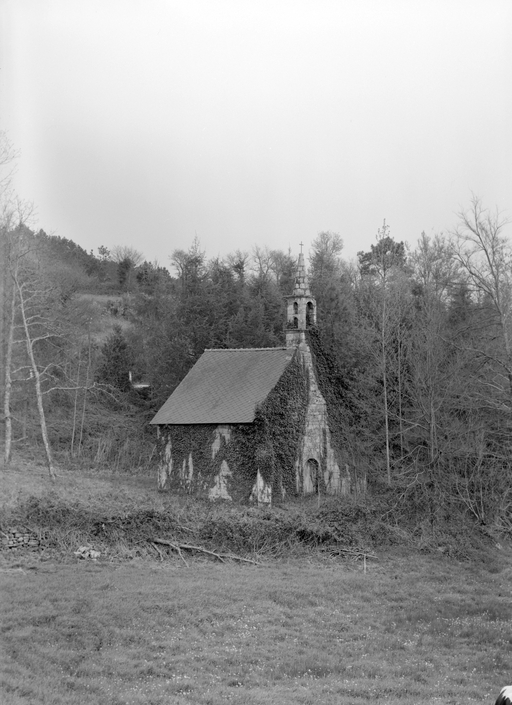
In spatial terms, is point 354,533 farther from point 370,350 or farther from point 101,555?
point 370,350

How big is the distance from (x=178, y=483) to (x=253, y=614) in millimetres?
16332

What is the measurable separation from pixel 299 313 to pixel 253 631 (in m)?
20.5

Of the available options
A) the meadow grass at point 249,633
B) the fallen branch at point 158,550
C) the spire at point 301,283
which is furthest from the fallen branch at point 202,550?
the spire at point 301,283

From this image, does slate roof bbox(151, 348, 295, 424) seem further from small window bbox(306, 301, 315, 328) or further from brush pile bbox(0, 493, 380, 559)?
brush pile bbox(0, 493, 380, 559)

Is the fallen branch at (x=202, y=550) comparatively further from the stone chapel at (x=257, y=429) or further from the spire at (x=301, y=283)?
the spire at (x=301, y=283)

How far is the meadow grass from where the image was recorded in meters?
11.8

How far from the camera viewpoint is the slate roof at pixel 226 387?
1250 inches

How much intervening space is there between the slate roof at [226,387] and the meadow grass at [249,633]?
1136 cm

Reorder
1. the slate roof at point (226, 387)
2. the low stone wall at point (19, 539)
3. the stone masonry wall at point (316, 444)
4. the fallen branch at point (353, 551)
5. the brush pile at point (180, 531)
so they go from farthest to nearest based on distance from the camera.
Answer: the stone masonry wall at point (316, 444) < the slate roof at point (226, 387) < the fallen branch at point (353, 551) < the brush pile at point (180, 531) < the low stone wall at point (19, 539)

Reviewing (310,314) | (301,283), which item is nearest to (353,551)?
(310,314)

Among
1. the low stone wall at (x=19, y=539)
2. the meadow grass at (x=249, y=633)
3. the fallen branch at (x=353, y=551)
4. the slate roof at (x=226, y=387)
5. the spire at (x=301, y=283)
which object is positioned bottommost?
the meadow grass at (x=249, y=633)

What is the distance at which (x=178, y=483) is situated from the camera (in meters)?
32.2

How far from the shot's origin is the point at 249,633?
14.9 meters

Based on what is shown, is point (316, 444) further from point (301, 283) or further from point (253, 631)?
point (253, 631)
